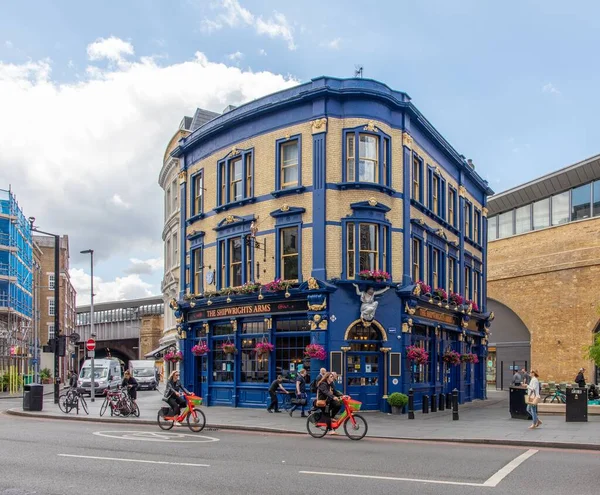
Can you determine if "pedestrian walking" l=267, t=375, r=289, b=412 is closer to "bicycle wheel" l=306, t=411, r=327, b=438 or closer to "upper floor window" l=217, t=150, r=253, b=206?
"bicycle wheel" l=306, t=411, r=327, b=438

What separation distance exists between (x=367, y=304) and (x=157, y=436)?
9.86m

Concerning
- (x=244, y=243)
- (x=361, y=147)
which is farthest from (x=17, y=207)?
(x=361, y=147)

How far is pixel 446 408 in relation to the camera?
30.1m

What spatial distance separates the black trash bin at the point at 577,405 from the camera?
74.4 ft

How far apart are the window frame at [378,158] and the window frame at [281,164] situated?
5.56ft

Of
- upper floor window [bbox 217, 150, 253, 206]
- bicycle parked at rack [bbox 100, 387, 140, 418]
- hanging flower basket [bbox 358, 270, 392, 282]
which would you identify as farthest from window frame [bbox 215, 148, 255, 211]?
bicycle parked at rack [bbox 100, 387, 140, 418]

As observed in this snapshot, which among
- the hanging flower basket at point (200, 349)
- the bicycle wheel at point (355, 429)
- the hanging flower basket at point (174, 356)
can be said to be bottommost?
the bicycle wheel at point (355, 429)

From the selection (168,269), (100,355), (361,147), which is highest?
(361,147)

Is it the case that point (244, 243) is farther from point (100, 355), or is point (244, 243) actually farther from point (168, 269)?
point (100, 355)

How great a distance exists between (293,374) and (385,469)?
13951mm

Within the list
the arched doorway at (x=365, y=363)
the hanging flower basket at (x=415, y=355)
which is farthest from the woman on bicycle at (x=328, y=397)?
the hanging flower basket at (x=415, y=355)

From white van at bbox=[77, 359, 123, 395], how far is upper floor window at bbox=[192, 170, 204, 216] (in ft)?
52.2

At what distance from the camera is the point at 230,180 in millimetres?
30188

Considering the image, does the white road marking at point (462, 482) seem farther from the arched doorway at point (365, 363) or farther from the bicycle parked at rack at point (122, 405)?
the bicycle parked at rack at point (122, 405)
